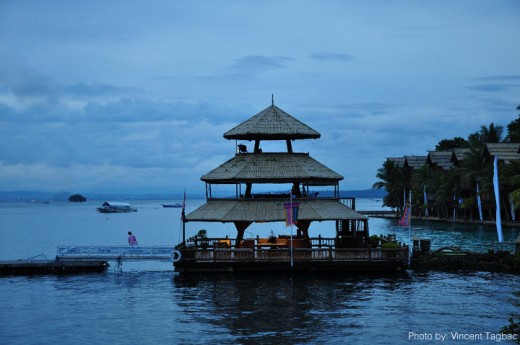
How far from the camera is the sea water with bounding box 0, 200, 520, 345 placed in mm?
26875

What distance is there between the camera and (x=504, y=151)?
86.7 meters

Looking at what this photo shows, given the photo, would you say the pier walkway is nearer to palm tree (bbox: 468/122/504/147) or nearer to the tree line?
the tree line

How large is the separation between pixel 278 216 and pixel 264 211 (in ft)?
3.57

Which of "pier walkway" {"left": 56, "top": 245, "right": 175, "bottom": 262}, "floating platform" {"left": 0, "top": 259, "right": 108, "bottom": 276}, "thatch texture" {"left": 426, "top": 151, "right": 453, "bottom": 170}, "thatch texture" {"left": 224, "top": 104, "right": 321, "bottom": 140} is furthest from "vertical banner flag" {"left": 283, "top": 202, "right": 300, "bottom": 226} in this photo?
"thatch texture" {"left": 426, "top": 151, "right": 453, "bottom": 170}

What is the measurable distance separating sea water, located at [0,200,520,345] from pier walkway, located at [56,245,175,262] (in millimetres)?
1211

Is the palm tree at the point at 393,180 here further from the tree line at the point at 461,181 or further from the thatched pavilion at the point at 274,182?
the thatched pavilion at the point at 274,182

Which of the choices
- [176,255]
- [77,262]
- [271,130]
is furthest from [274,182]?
[77,262]

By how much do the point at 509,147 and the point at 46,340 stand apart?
72.4 m

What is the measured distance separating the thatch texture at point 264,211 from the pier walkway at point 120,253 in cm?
283

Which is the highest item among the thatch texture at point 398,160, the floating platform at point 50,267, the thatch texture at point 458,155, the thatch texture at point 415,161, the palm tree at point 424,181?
the thatch texture at point 398,160

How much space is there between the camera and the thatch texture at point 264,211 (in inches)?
1555

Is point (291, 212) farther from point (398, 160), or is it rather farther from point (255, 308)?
point (398, 160)

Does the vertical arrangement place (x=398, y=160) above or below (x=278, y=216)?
above

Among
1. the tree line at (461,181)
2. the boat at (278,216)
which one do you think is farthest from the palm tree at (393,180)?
the boat at (278,216)
